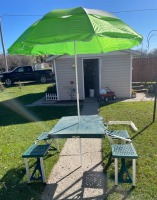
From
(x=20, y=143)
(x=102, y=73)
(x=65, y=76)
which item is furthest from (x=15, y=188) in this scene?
(x=102, y=73)

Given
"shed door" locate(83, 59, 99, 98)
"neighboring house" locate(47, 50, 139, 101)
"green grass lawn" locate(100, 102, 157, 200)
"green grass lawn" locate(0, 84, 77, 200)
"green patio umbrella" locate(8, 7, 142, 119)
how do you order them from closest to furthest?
"green patio umbrella" locate(8, 7, 142, 119)
"green grass lawn" locate(100, 102, 157, 200)
"green grass lawn" locate(0, 84, 77, 200)
"neighboring house" locate(47, 50, 139, 101)
"shed door" locate(83, 59, 99, 98)

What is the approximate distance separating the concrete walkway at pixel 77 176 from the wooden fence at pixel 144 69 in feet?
35.4

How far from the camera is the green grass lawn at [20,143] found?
303cm

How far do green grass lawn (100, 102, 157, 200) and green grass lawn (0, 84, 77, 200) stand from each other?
1139 millimetres

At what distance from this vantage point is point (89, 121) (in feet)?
11.4

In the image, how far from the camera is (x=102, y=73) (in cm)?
953

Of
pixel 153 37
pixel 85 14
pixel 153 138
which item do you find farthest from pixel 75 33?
pixel 153 37

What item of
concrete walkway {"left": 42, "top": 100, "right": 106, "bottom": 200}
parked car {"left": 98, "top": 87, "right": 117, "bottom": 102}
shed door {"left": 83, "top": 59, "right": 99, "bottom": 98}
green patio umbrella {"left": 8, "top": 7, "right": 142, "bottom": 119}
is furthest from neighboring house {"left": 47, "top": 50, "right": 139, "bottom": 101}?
green patio umbrella {"left": 8, "top": 7, "right": 142, "bottom": 119}

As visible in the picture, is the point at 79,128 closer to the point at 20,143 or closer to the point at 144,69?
the point at 20,143

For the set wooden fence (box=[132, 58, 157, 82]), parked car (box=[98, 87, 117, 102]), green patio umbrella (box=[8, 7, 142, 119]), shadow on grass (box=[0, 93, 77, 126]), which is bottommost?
shadow on grass (box=[0, 93, 77, 126])

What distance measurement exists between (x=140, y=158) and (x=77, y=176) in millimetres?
1357

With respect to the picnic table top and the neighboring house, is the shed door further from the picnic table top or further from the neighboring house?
the picnic table top

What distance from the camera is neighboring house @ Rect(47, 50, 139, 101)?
9.27m

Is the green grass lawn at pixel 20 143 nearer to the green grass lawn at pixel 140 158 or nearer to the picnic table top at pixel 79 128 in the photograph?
the picnic table top at pixel 79 128
